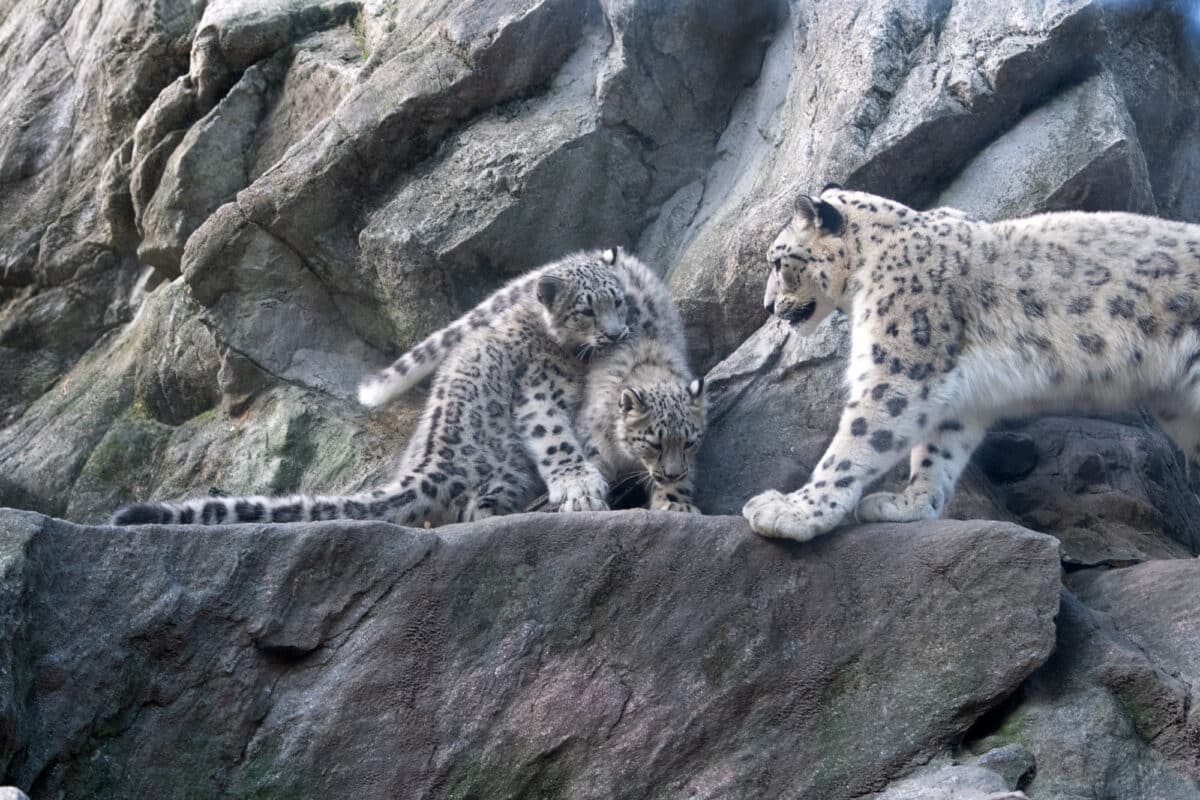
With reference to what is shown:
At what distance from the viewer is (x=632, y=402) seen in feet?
20.8

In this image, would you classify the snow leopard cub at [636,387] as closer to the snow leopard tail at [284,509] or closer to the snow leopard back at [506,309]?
the snow leopard back at [506,309]

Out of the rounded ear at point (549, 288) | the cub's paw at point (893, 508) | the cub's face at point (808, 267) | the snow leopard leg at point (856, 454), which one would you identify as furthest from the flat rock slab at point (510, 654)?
the rounded ear at point (549, 288)

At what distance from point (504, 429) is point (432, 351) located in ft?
2.76

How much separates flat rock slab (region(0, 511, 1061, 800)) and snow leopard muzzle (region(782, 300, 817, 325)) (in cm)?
154

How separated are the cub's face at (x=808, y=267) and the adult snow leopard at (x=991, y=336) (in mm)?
83

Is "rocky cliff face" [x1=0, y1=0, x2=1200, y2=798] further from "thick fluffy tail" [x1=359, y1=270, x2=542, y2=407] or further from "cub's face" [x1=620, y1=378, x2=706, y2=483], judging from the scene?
"thick fluffy tail" [x1=359, y1=270, x2=542, y2=407]

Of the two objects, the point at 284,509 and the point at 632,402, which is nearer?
the point at 284,509

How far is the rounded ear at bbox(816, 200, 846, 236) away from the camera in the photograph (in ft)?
19.8

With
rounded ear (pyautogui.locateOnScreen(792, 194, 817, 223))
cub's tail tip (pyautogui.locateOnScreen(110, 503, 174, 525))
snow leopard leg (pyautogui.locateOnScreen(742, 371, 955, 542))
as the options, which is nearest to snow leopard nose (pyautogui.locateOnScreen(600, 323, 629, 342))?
rounded ear (pyautogui.locateOnScreen(792, 194, 817, 223))

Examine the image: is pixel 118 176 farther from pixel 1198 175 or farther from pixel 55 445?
pixel 1198 175

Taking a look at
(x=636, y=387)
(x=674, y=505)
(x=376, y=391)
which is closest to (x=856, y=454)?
(x=674, y=505)

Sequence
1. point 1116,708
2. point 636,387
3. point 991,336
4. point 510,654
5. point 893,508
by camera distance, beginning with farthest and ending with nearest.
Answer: point 636,387
point 991,336
point 893,508
point 510,654
point 1116,708

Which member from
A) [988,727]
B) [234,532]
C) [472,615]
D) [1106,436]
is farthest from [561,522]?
[1106,436]

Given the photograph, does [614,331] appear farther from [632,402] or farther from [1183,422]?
[1183,422]
